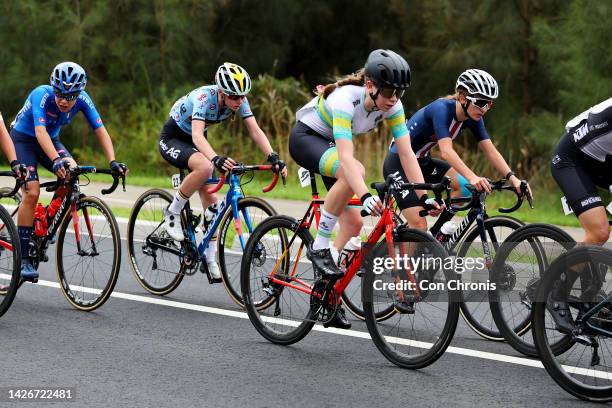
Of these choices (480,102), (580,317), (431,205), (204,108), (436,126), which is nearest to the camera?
(580,317)

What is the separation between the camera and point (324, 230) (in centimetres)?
761

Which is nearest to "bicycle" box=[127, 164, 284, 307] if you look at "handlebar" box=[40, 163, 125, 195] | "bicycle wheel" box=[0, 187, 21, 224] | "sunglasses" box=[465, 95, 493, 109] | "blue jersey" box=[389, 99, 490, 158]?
"handlebar" box=[40, 163, 125, 195]

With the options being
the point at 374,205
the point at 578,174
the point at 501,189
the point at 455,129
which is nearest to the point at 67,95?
the point at 455,129

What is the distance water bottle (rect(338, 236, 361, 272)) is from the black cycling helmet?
3.74ft

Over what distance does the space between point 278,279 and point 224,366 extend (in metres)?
1.01

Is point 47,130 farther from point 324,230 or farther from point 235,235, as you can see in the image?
point 324,230

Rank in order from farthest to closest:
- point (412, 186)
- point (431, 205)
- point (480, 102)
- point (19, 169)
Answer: point (19, 169) → point (480, 102) → point (431, 205) → point (412, 186)

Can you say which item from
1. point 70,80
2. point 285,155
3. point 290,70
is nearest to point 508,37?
point 285,155

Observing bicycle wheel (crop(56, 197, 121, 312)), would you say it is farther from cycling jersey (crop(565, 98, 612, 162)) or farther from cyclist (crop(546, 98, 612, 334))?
cycling jersey (crop(565, 98, 612, 162))

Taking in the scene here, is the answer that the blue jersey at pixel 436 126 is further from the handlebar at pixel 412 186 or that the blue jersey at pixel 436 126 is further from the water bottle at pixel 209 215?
the water bottle at pixel 209 215

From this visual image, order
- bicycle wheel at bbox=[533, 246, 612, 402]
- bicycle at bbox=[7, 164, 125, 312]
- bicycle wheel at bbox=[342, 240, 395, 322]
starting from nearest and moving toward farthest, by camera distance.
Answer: bicycle wheel at bbox=[533, 246, 612, 402] < bicycle wheel at bbox=[342, 240, 395, 322] < bicycle at bbox=[7, 164, 125, 312]

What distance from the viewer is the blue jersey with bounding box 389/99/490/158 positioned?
8398mm

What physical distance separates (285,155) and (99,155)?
6.98m

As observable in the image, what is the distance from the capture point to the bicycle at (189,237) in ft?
29.9
